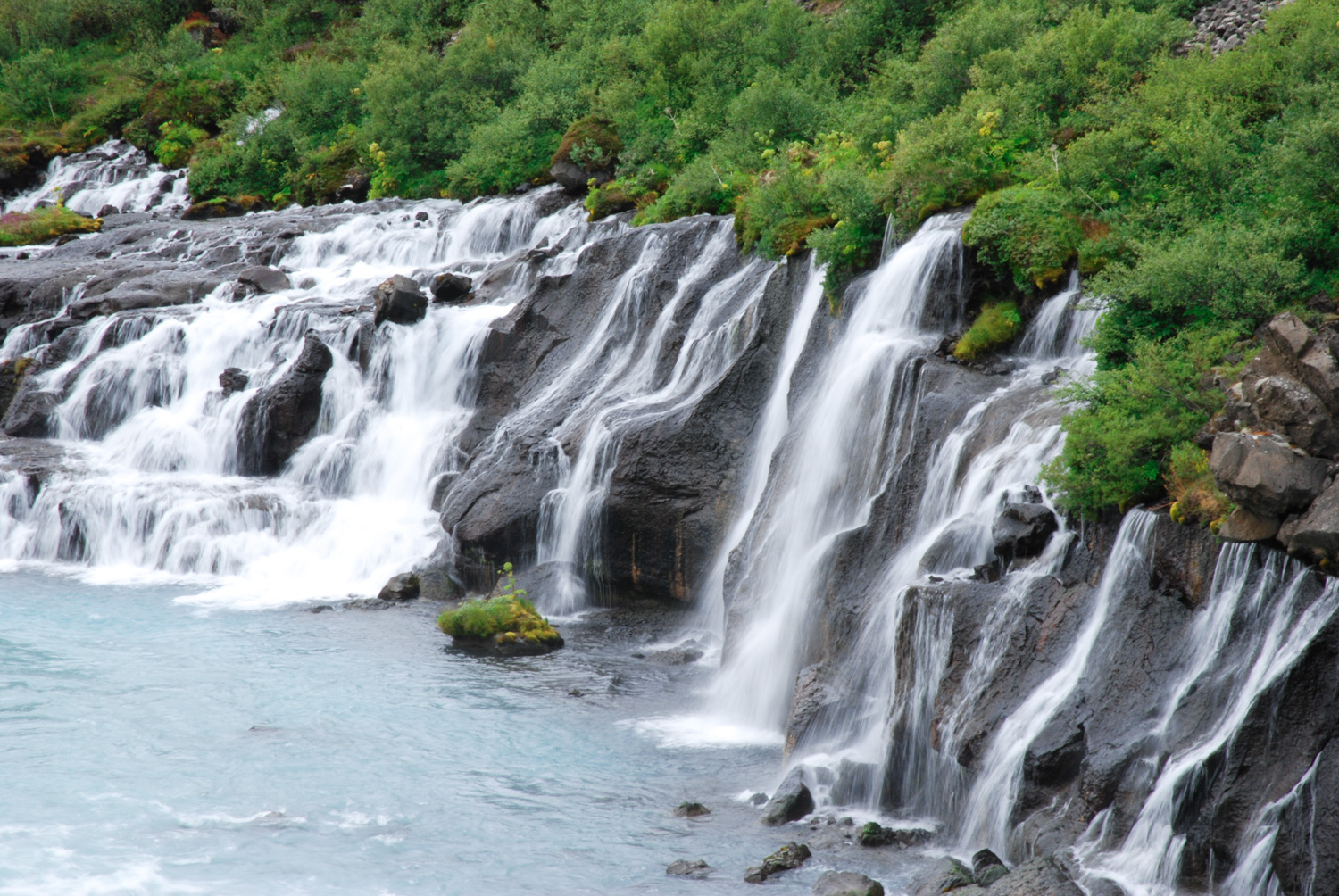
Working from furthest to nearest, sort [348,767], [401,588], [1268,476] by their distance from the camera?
[401,588] < [348,767] < [1268,476]

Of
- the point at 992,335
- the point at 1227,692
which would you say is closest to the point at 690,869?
the point at 1227,692

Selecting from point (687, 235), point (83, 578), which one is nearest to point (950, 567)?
point (687, 235)

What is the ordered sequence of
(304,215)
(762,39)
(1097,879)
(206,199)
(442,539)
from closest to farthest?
(1097,879) < (442,539) < (762,39) < (304,215) < (206,199)

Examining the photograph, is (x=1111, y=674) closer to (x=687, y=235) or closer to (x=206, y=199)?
(x=687, y=235)

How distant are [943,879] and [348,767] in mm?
6173

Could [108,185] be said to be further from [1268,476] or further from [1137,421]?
[1268,476]

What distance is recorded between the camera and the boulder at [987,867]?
8.15 meters

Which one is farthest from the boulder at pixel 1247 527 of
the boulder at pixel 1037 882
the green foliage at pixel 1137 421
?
the boulder at pixel 1037 882

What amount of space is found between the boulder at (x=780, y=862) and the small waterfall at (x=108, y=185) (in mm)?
34156

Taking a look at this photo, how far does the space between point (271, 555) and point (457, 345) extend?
5178 mm

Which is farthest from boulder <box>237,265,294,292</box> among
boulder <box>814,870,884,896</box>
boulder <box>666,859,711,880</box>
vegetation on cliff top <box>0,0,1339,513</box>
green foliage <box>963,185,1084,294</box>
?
boulder <box>814,870,884,896</box>

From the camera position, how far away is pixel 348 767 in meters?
11.3

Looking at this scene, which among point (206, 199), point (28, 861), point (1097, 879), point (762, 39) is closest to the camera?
point (1097, 879)

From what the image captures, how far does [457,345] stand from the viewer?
2112 cm
